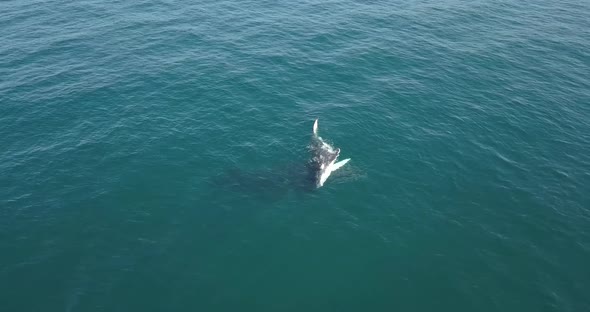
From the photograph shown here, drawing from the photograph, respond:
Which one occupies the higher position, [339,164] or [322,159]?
[322,159]

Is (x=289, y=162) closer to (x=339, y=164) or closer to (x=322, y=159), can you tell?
(x=322, y=159)

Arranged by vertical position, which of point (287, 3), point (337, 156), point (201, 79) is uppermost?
point (287, 3)

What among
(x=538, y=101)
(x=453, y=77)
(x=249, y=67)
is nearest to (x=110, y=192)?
(x=249, y=67)

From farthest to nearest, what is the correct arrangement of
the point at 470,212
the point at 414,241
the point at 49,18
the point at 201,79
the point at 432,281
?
the point at 49,18 < the point at 201,79 < the point at 470,212 < the point at 414,241 < the point at 432,281

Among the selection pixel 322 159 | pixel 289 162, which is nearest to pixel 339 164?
pixel 322 159

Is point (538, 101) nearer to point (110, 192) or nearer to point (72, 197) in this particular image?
point (110, 192)

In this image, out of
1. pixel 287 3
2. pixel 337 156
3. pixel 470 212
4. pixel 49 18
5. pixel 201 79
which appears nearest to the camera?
pixel 470 212
